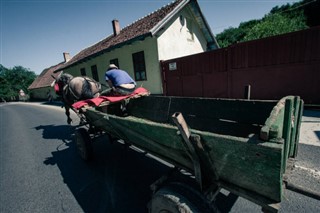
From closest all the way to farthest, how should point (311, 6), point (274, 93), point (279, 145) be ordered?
point (279, 145) → point (274, 93) → point (311, 6)

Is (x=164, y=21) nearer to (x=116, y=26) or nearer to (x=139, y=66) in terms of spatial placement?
(x=139, y=66)

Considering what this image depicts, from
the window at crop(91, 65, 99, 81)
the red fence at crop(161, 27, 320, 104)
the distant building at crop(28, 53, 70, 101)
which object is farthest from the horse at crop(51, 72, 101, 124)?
the distant building at crop(28, 53, 70, 101)

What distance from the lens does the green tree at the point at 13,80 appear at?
49906 mm

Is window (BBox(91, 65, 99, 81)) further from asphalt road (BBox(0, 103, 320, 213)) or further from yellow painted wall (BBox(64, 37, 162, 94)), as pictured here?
asphalt road (BBox(0, 103, 320, 213))

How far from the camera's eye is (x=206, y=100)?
9.69ft

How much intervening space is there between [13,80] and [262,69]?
71510 millimetres

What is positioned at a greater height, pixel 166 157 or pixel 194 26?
pixel 194 26

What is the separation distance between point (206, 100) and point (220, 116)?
38 centimetres

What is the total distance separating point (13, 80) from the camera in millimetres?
53781

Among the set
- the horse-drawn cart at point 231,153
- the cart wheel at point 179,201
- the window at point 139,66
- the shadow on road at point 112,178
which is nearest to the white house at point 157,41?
the window at point 139,66

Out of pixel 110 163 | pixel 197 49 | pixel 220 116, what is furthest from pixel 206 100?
pixel 197 49

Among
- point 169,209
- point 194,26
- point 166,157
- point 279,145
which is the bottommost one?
point 169,209

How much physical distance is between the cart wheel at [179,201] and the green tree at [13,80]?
221 feet

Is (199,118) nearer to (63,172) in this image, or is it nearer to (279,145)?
(279,145)
